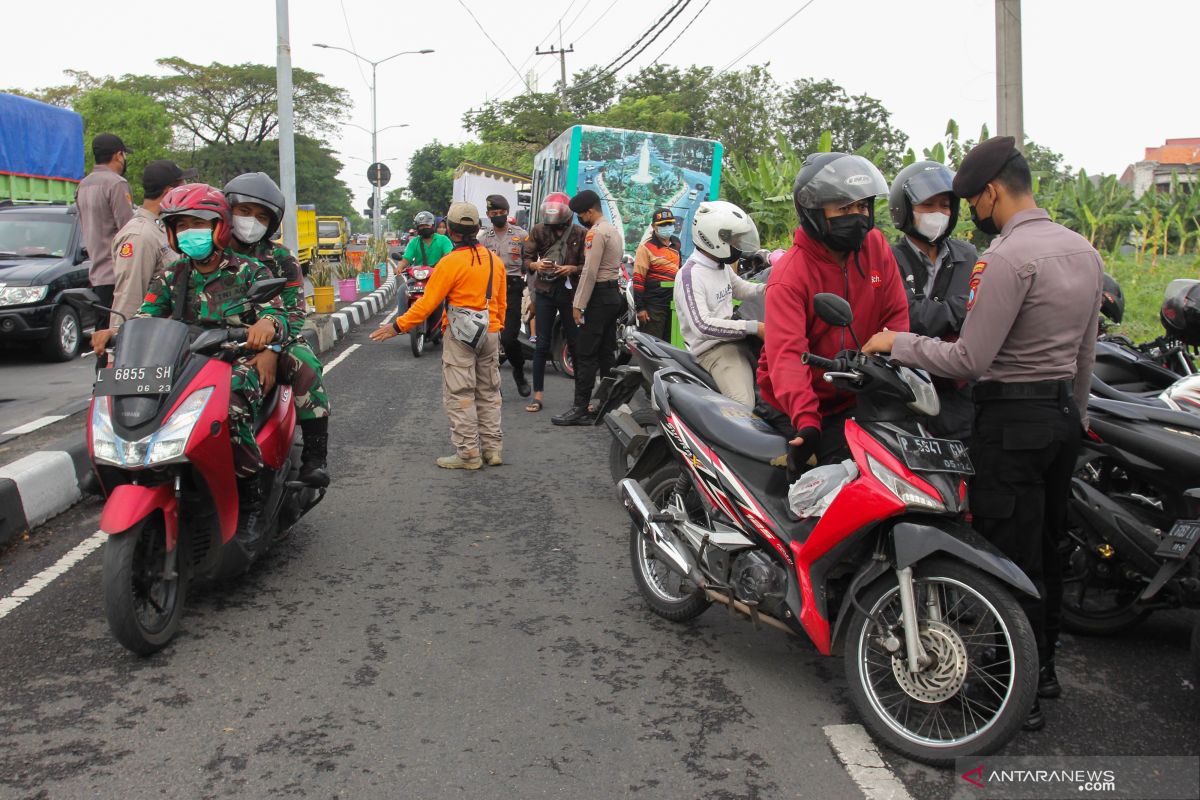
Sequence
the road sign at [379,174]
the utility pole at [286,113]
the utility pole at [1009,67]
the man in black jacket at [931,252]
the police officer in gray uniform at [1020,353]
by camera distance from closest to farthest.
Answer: the police officer in gray uniform at [1020,353] → the man in black jacket at [931,252] → the utility pole at [1009,67] → the utility pole at [286,113] → the road sign at [379,174]

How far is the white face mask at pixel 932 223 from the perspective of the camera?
432 cm

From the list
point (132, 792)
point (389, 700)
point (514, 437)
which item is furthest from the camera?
point (514, 437)

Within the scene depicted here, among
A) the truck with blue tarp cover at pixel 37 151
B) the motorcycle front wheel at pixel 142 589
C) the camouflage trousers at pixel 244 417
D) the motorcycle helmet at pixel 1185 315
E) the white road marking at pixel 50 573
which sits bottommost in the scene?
the white road marking at pixel 50 573

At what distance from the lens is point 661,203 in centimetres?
1307

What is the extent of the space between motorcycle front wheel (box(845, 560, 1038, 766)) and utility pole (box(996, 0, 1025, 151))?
236 inches

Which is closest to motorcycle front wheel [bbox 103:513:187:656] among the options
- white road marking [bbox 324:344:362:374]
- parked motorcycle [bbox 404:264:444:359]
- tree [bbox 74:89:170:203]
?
white road marking [bbox 324:344:362:374]

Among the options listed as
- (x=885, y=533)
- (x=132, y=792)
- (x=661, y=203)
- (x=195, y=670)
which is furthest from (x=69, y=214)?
(x=885, y=533)

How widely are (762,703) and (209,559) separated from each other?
226 centimetres

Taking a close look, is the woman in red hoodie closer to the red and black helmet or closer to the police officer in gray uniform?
the police officer in gray uniform

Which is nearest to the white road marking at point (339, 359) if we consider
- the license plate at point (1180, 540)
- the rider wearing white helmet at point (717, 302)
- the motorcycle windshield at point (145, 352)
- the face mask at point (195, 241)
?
the rider wearing white helmet at point (717, 302)

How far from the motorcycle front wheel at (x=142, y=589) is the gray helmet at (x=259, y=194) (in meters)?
1.58

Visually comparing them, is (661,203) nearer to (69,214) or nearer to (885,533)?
(69,214)

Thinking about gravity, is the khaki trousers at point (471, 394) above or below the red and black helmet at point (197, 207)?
below

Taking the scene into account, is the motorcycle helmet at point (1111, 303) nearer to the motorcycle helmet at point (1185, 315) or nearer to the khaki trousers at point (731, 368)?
the motorcycle helmet at point (1185, 315)
